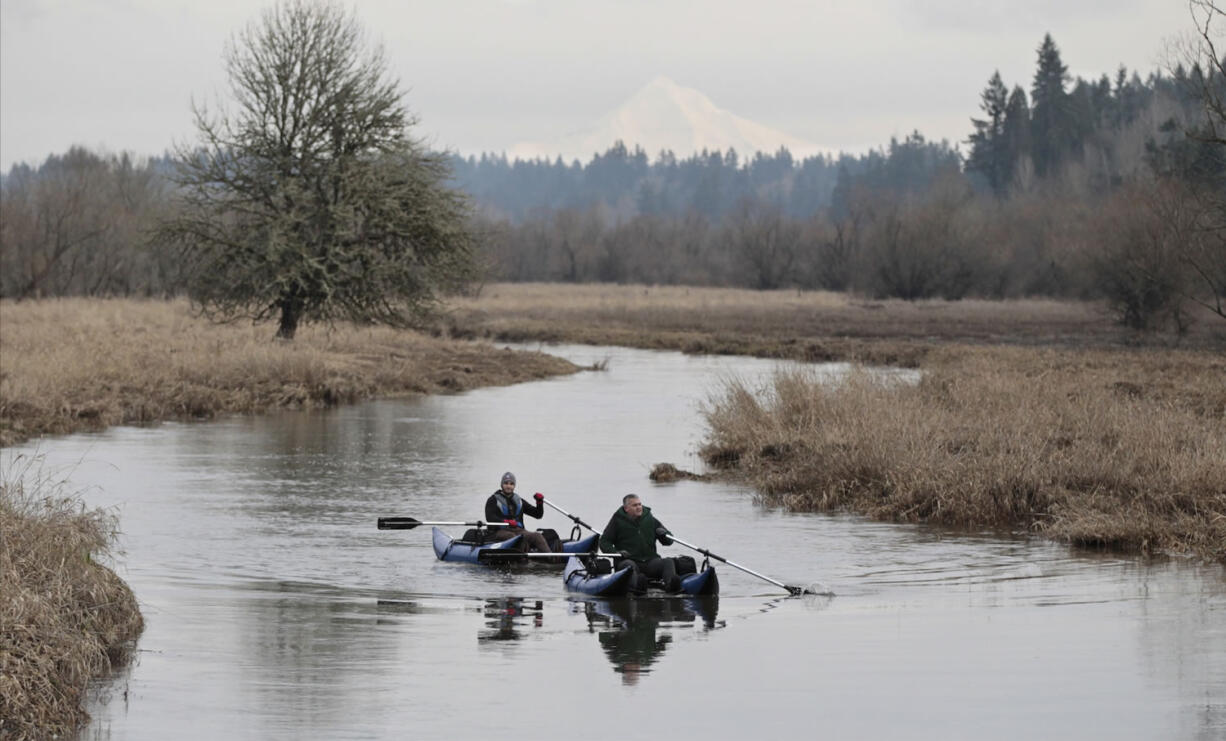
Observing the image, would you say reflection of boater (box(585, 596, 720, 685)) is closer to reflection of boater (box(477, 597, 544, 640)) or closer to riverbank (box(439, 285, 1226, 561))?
reflection of boater (box(477, 597, 544, 640))

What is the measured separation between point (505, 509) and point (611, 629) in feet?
14.0

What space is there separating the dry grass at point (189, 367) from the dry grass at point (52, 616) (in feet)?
46.8

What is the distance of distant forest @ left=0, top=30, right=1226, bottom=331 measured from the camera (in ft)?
163

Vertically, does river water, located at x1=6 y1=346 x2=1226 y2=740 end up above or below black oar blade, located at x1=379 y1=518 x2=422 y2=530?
below

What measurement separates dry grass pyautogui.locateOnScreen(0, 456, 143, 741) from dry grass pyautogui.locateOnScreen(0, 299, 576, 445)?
14.3 m

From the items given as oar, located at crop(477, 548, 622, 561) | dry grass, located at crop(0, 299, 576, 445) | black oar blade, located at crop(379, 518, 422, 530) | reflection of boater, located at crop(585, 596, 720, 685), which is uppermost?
dry grass, located at crop(0, 299, 576, 445)

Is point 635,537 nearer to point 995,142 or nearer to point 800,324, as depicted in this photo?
point 800,324

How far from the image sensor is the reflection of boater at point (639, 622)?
44.7 feet

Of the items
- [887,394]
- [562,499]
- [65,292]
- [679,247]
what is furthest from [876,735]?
[679,247]

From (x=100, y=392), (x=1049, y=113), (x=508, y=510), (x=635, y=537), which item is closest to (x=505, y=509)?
Result: (x=508, y=510)

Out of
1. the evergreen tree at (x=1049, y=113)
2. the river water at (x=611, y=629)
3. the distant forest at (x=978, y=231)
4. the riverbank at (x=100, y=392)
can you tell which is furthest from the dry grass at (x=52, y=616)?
the evergreen tree at (x=1049, y=113)

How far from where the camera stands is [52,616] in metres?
11.5

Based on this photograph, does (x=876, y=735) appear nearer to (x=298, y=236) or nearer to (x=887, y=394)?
(x=887, y=394)

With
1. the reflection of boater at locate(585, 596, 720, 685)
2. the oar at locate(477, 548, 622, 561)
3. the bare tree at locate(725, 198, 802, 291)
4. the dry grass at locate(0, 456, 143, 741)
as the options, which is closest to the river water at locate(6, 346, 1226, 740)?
the reflection of boater at locate(585, 596, 720, 685)
